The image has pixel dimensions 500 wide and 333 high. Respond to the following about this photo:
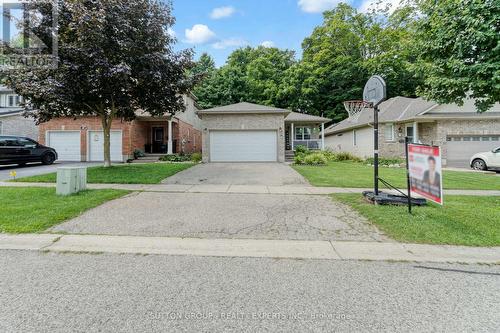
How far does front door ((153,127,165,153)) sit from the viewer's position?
818 inches

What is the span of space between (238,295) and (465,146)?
67.0 feet

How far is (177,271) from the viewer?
335 centimetres

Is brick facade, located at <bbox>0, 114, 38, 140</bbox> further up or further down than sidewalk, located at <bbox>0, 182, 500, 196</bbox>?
further up

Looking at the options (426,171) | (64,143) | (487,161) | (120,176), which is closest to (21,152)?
(64,143)

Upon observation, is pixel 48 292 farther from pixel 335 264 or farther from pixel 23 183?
pixel 23 183

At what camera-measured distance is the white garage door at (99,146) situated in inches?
709

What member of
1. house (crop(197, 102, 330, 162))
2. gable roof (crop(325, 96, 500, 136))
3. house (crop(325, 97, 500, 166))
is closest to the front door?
house (crop(197, 102, 330, 162))

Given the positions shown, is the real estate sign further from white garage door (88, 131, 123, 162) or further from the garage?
white garage door (88, 131, 123, 162)

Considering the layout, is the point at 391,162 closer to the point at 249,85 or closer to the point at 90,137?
the point at 249,85

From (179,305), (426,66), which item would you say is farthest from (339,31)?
(179,305)

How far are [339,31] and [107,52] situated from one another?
103 ft

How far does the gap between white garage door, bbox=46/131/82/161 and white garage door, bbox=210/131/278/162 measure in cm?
992

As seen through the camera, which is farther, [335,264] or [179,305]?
[335,264]

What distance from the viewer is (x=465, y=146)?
55.8ft
